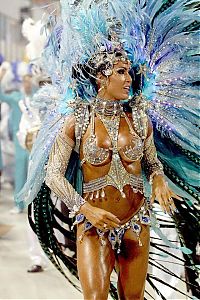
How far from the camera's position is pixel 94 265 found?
2.70 m

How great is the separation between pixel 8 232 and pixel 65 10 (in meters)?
4.04

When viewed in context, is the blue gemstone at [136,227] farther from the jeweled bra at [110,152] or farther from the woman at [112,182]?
the jeweled bra at [110,152]

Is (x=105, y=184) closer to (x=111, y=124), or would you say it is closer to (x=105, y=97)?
(x=111, y=124)

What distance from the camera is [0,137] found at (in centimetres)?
941

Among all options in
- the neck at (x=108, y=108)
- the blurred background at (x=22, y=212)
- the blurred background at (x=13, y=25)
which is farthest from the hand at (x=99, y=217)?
the blurred background at (x=13, y=25)

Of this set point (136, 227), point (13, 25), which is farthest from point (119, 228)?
point (13, 25)

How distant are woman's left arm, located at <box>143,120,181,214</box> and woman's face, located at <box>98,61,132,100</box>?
0.21 m

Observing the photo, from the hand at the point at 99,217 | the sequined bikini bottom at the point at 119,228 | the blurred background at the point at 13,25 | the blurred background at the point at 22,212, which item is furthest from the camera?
the blurred background at the point at 13,25

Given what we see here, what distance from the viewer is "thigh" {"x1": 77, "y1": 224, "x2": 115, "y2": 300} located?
268 centimetres

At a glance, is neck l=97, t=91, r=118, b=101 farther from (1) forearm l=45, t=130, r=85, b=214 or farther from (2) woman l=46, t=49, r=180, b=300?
(1) forearm l=45, t=130, r=85, b=214

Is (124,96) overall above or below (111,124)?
above

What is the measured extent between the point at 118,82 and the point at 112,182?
0.42 metres

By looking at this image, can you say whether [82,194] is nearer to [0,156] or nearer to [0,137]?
[0,156]

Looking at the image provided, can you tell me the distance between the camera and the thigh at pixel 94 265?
2.68 m
